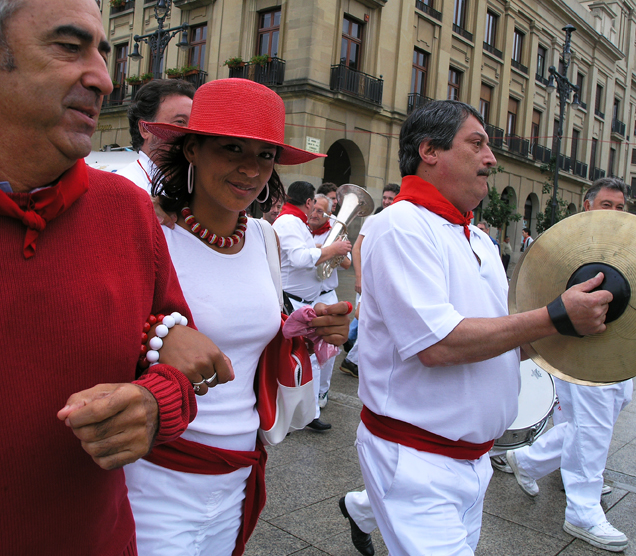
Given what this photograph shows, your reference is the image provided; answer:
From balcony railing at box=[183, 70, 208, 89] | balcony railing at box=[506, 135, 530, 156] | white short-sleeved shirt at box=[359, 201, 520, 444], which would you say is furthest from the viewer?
balcony railing at box=[506, 135, 530, 156]

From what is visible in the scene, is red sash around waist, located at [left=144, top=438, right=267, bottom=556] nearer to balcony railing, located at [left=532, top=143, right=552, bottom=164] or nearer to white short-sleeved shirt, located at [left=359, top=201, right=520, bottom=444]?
white short-sleeved shirt, located at [left=359, top=201, right=520, bottom=444]

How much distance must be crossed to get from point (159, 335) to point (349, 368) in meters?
5.85

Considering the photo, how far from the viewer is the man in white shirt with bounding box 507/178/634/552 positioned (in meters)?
3.32

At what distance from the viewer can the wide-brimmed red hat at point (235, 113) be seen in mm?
1797

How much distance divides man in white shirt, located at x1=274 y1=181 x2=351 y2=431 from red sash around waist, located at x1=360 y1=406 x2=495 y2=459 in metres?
3.01

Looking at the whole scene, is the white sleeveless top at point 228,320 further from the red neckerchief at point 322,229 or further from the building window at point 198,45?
the building window at point 198,45

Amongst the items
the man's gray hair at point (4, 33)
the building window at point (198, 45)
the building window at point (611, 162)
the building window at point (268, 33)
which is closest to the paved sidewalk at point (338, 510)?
the man's gray hair at point (4, 33)

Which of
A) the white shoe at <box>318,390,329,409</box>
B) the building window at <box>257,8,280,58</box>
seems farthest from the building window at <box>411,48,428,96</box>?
the white shoe at <box>318,390,329,409</box>

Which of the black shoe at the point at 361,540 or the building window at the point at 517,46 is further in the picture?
the building window at the point at 517,46

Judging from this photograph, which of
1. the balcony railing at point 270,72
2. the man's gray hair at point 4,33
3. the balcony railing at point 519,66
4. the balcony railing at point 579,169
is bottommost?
the man's gray hair at point 4,33

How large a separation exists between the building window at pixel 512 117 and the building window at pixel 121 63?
18.4m

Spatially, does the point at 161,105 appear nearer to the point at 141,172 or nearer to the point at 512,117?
the point at 141,172

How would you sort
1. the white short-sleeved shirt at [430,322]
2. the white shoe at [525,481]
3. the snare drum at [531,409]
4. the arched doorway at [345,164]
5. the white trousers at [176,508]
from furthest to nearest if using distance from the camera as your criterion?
1. the arched doorway at [345,164]
2. the white shoe at [525,481]
3. the snare drum at [531,409]
4. the white short-sleeved shirt at [430,322]
5. the white trousers at [176,508]

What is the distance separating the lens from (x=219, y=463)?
180cm
